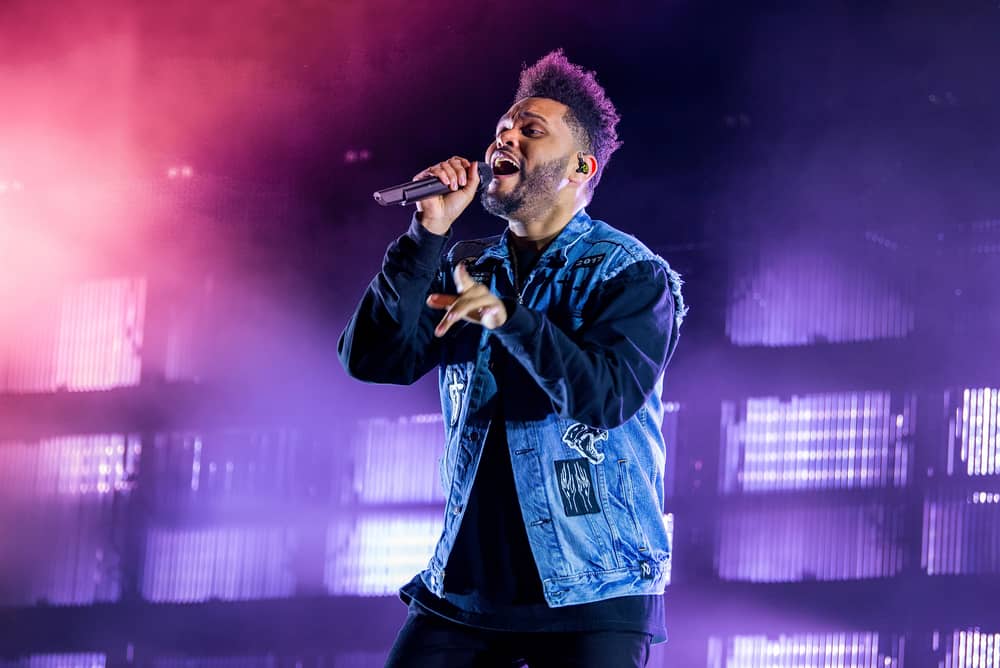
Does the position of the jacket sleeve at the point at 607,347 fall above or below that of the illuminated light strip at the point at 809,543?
above

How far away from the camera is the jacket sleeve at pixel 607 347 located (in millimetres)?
1846

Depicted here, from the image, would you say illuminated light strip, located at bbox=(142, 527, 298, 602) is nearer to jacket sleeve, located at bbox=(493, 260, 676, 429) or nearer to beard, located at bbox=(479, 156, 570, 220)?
beard, located at bbox=(479, 156, 570, 220)

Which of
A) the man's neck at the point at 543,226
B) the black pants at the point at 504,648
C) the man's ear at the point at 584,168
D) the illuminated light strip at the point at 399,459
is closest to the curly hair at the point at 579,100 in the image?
the man's ear at the point at 584,168

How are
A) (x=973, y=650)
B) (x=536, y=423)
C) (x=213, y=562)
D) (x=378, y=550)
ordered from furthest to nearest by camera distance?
(x=213, y=562) < (x=378, y=550) < (x=973, y=650) < (x=536, y=423)

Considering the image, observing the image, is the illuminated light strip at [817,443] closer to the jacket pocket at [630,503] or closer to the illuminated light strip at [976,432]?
the illuminated light strip at [976,432]

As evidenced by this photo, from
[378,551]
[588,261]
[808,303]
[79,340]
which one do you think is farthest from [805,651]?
[79,340]

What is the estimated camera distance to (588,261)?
2.20 metres

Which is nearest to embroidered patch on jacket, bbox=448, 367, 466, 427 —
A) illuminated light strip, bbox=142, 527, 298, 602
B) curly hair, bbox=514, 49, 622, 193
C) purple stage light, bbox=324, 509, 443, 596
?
curly hair, bbox=514, 49, 622, 193

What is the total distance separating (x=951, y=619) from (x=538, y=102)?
1.94 meters

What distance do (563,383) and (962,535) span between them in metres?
2.06

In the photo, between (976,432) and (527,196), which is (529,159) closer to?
(527,196)

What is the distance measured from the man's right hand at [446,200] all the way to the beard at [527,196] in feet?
0.44

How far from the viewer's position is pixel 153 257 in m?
4.68

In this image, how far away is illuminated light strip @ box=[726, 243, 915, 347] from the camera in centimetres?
359
